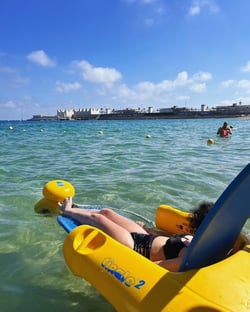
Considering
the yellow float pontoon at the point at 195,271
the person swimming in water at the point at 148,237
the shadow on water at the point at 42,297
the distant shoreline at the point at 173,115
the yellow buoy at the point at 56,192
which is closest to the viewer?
the yellow float pontoon at the point at 195,271

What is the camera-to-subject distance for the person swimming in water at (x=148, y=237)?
2961 millimetres

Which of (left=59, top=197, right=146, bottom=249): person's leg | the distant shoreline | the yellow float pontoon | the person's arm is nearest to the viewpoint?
the yellow float pontoon

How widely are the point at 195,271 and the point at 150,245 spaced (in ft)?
3.47

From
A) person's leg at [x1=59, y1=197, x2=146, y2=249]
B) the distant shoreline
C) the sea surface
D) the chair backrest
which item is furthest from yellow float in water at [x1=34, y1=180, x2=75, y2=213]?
the distant shoreline

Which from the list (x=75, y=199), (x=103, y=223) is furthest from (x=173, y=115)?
(x=103, y=223)

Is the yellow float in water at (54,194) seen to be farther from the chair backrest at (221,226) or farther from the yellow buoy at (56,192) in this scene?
the chair backrest at (221,226)

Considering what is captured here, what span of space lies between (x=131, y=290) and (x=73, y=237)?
0.83 metres

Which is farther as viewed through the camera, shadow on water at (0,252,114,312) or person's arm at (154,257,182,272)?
shadow on water at (0,252,114,312)

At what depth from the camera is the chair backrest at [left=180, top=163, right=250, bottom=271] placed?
203cm

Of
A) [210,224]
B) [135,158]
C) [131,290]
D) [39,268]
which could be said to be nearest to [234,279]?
[210,224]

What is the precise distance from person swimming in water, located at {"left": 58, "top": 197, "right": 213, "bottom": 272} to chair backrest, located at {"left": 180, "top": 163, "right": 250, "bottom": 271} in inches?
14.0

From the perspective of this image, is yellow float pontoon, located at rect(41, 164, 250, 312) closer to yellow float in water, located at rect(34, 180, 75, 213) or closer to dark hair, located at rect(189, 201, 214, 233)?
dark hair, located at rect(189, 201, 214, 233)

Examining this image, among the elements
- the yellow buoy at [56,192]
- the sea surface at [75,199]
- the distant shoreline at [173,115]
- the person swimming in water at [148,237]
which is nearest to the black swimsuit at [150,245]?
the person swimming in water at [148,237]

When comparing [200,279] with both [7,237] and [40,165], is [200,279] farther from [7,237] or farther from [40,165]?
[40,165]
